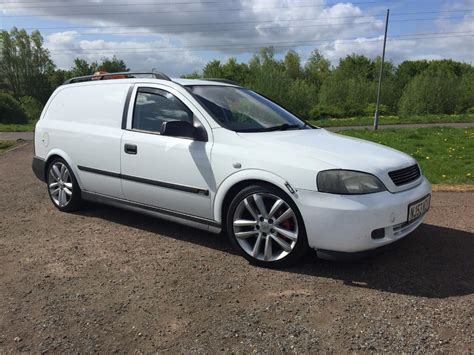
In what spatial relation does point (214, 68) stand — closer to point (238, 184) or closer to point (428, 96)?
point (428, 96)

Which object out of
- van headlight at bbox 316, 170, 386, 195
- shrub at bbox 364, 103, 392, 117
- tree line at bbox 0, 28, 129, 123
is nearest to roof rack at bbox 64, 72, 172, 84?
van headlight at bbox 316, 170, 386, 195

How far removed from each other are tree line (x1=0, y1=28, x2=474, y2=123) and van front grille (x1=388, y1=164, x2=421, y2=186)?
105 ft

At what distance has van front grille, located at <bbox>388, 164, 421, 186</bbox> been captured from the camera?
151 inches

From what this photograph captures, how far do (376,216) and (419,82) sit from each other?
3920 cm

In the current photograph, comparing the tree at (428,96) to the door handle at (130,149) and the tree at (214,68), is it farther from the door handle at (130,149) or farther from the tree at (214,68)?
the door handle at (130,149)

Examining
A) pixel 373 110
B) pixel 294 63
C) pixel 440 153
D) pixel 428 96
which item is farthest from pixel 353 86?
pixel 440 153

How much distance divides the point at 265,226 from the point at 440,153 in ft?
26.1

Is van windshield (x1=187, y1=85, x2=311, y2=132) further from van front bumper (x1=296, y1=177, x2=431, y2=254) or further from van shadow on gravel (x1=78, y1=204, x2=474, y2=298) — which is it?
van shadow on gravel (x1=78, y1=204, x2=474, y2=298)

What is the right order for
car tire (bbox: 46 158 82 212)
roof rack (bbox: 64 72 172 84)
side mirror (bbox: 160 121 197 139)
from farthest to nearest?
1. car tire (bbox: 46 158 82 212)
2. roof rack (bbox: 64 72 172 84)
3. side mirror (bbox: 160 121 197 139)

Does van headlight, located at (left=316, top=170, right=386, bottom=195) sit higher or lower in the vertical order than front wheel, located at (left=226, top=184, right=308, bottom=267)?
higher

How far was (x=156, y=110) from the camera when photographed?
4.79 m

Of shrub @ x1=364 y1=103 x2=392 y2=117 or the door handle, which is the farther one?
shrub @ x1=364 y1=103 x2=392 y2=117

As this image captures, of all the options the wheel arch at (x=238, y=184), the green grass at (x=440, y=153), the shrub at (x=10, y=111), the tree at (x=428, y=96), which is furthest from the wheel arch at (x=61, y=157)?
the shrub at (x=10, y=111)

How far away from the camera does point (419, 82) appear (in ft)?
128
